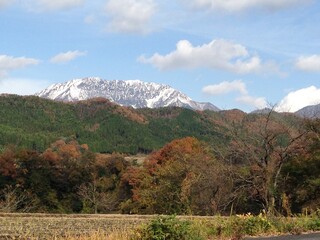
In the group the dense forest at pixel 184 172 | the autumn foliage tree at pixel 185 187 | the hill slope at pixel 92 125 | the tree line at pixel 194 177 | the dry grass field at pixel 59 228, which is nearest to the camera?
the dry grass field at pixel 59 228

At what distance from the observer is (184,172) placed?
45219 mm

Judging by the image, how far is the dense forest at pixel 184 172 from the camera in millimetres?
28141

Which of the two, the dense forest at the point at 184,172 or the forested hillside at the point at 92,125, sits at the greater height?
the forested hillside at the point at 92,125

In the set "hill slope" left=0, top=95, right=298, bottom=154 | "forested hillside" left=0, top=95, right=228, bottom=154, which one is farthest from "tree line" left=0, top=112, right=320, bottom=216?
"forested hillside" left=0, top=95, right=228, bottom=154

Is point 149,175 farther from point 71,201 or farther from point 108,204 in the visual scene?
point 71,201

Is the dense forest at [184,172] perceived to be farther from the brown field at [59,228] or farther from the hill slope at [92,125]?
the brown field at [59,228]

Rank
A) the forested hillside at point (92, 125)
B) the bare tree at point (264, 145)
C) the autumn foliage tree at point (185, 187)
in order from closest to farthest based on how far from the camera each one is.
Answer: the bare tree at point (264, 145) → the autumn foliage tree at point (185, 187) → the forested hillside at point (92, 125)

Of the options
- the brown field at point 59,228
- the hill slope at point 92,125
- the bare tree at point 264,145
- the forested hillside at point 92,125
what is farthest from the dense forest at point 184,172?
the brown field at point 59,228

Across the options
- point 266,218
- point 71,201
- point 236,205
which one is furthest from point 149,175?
point 266,218

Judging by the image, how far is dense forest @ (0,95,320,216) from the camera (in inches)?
1108

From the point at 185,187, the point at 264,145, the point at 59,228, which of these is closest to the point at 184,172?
the point at 185,187

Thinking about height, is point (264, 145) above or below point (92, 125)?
below

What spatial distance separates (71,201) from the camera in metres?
63.6

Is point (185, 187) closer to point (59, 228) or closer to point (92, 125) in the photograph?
point (59, 228)
